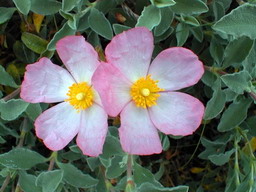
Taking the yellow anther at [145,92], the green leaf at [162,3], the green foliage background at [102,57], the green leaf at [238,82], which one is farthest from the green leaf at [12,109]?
the green leaf at [238,82]

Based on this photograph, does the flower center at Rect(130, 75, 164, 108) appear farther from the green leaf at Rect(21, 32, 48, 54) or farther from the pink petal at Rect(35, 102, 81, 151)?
the green leaf at Rect(21, 32, 48, 54)

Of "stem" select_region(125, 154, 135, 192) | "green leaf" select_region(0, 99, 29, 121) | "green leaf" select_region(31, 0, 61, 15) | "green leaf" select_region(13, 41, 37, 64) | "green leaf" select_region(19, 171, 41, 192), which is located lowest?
"green leaf" select_region(19, 171, 41, 192)

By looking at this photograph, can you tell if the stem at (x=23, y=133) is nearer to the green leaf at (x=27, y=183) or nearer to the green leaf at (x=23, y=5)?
the green leaf at (x=27, y=183)

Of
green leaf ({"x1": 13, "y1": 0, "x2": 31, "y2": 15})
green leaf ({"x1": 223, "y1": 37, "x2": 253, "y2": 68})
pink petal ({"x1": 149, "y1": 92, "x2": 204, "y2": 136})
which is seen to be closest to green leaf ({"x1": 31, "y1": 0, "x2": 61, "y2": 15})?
green leaf ({"x1": 13, "y1": 0, "x2": 31, "y2": 15})

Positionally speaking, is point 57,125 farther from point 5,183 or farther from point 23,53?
point 23,53

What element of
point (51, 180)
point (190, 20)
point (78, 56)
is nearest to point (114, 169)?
point (51, 180)

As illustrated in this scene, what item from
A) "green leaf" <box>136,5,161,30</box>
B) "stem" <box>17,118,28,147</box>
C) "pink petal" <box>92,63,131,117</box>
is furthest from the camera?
"stem" <box>17,118,28,147</box>
